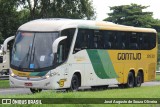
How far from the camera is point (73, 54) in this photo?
2464cm

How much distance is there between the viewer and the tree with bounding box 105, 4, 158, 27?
7712cm

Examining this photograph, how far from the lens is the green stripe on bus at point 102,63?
26.6 metres

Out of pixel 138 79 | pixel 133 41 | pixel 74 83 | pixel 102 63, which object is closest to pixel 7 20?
pixel 138 79

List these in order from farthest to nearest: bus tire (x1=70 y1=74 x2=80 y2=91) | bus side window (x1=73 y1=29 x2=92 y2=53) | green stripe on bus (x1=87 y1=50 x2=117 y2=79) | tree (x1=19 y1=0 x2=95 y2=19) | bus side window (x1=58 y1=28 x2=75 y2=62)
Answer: tree (x1=19 y1=0 x2=95 y2=19) < green stripe on bus (x1=87 y1=50 x2=117 y2=79) < bus side window (x1=73 y1=29 x2=92 y2=53) < bus tire (x1=70 y1=74 x2=80 y2=91) < bus side window (x1=58 y1=28 x2=75 y2=62)

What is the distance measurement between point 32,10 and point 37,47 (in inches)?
766

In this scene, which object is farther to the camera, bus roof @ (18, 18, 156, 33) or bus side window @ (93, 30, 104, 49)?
bus side window @ (93, 30, 104, 49)

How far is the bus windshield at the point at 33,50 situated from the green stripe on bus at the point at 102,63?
321cm

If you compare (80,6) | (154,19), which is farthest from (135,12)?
(80,6)

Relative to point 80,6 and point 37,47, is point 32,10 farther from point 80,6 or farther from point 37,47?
point 37,47

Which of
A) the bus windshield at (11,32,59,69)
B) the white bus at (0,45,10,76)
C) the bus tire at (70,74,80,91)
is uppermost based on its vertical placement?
the bus windshield at (11,32,59,69)

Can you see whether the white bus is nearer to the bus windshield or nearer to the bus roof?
the bus roof

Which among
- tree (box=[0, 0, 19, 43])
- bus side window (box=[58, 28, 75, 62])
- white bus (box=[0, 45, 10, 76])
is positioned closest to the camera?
bus side window (box=[58, 28, 75, 62])

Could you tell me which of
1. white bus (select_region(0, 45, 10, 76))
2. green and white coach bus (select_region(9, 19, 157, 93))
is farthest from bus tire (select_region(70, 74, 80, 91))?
white bus (select_region(0, 45, 10, 76))

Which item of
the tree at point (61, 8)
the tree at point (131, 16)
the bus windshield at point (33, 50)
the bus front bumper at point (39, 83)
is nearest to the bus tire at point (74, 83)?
the bus front bumper at point (39, 83)
